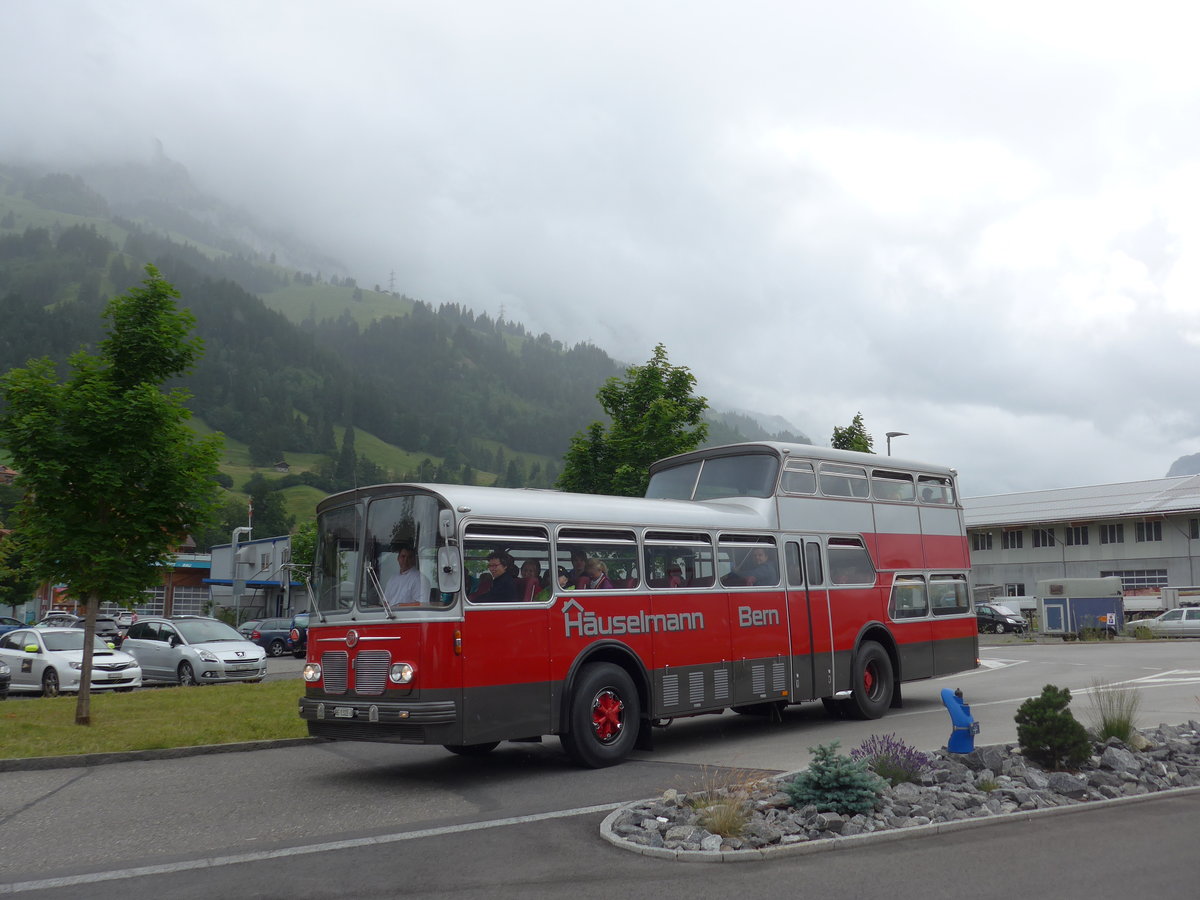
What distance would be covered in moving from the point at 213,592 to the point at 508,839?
91.4 m

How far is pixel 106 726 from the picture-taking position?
14656 millimetres

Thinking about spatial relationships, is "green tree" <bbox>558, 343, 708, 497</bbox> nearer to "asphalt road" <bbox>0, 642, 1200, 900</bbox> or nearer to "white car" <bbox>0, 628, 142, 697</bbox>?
"white car" <bbox>0, 628, 142, 697</bbox>

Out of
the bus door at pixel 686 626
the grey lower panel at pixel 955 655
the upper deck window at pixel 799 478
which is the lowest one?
the grey lower panel at pixel 955 655

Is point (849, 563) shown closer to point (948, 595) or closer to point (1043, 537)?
point (948, 595)

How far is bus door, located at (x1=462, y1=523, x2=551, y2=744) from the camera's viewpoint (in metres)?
9.70

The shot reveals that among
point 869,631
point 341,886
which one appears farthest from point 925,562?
point 341,886

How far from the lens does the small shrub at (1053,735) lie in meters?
9.09

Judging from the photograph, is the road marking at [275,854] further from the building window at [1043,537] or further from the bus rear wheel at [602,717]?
the building window at [1043,537]

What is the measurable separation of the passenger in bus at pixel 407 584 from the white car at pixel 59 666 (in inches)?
558

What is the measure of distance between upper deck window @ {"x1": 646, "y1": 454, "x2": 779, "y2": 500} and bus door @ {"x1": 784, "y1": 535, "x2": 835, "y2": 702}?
875mm

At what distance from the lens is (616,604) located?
1124 centimetres

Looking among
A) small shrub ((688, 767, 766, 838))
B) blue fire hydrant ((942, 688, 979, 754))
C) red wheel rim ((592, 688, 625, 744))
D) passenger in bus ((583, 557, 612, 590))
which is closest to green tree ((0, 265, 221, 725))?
passenger in bus ((583, 557, 612, 590))

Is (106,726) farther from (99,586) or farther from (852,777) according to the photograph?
(852,777)

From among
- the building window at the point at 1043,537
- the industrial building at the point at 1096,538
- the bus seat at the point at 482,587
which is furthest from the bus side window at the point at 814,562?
the building window at the point at 1043,537
